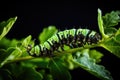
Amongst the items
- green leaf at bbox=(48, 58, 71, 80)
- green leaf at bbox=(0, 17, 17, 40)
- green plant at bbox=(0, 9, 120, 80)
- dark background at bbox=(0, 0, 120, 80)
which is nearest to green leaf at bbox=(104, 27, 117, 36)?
green plant at bbox=(0, 9, 120, 80)

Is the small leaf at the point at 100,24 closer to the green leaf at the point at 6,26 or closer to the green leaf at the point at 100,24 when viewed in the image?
the green leaf at the point at 100,24

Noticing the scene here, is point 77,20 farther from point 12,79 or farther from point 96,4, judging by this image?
point 12,79

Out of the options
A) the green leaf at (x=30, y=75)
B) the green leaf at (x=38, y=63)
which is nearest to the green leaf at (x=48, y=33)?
the green leaf at (x=38, y=63)

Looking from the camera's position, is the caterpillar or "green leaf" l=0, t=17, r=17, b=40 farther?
the caterpillar

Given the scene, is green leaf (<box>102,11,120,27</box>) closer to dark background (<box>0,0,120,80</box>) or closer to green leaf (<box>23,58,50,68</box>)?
green leaf (<box>23,58,50,68</box>)

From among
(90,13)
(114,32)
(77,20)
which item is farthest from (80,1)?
(114,32)
